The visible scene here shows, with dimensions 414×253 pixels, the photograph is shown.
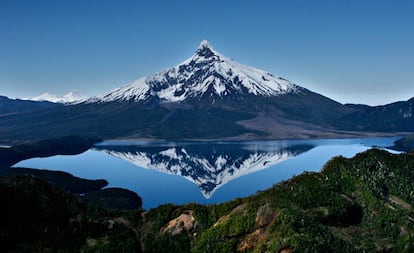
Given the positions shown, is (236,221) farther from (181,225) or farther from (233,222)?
(181,225)

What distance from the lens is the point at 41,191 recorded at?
2467 inches

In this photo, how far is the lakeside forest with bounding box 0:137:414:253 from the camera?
5366 centimetres

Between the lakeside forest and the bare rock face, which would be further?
the bare rock face

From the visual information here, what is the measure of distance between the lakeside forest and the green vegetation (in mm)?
130

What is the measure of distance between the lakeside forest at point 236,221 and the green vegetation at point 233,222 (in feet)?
0.43

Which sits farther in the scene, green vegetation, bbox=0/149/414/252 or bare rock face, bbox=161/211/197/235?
bare rock face, bbox=161/211/197/235

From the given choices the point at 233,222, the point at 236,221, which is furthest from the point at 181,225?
the point at 236,221

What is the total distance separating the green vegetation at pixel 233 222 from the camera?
5369 centimetres

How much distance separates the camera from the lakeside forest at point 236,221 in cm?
5366

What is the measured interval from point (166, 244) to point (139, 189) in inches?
4311

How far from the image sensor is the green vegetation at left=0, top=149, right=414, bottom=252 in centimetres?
5369

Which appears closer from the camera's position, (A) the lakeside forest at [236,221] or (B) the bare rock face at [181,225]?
(A) the lakeside forest at [236,221]

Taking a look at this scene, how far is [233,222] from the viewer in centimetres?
5769

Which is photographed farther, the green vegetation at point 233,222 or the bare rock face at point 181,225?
the bare rock face at point 181,225
